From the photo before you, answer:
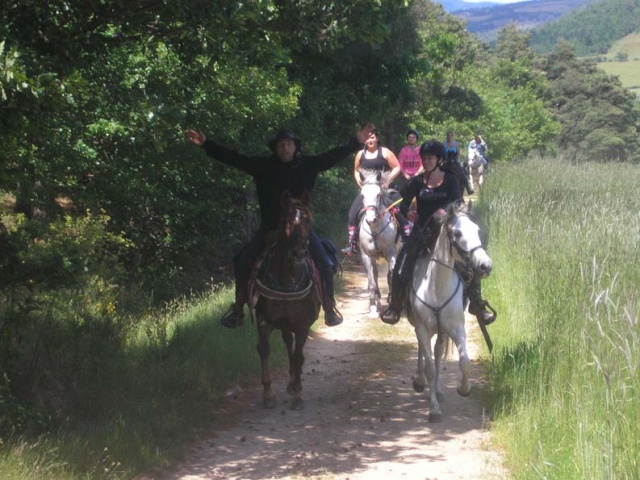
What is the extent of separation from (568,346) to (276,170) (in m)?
3.70

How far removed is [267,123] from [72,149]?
5.27 m

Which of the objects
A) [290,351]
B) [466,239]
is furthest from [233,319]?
[466,239]

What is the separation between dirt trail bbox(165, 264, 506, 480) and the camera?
8.34 metres

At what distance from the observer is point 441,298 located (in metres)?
9.80

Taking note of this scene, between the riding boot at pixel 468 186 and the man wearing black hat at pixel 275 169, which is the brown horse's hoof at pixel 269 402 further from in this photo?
the riding boot at pixel 468 186

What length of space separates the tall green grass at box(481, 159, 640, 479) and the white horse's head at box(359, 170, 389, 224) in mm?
2344

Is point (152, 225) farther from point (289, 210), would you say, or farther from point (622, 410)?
point (622, 410)

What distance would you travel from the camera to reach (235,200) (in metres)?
20.1

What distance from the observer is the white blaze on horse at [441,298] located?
941cm

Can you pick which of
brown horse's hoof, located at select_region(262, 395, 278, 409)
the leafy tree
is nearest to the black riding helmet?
brown horse's hoof, located at select_region(262, 395, 278, 409)

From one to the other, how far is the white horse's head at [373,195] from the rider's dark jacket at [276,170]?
4477mm

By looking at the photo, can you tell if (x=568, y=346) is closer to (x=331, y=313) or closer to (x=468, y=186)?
(x=331, y=313)

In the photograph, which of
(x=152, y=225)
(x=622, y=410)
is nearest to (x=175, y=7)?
(x=622, y=410)

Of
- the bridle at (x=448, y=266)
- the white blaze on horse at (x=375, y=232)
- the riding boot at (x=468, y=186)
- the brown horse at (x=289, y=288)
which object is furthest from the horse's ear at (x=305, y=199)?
the white blaze on horse at (x=375, y=232)
